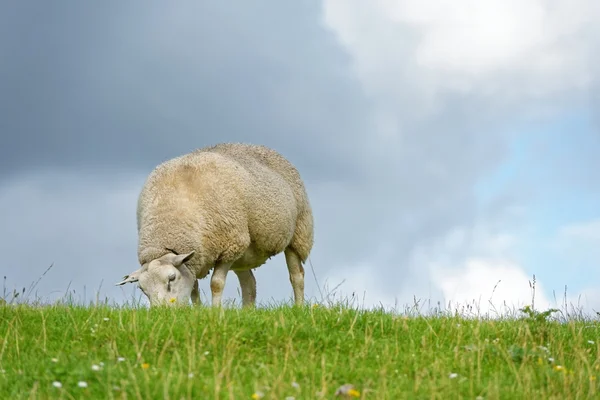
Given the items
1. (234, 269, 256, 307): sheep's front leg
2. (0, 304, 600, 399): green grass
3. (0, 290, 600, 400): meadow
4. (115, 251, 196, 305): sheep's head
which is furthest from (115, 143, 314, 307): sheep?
(0, 304, 600, 399): green grass

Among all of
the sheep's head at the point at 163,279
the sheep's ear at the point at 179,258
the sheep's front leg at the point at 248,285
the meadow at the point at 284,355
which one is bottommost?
the meadow at the point at 284,355

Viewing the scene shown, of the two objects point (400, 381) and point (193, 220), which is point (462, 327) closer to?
point (400, 381)

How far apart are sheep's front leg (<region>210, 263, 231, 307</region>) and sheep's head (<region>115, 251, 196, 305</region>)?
800 mm

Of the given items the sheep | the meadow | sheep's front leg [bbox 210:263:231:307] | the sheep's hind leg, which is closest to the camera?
the meadow

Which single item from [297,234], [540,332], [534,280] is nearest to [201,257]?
[297,234]

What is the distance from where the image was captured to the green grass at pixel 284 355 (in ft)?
19.7

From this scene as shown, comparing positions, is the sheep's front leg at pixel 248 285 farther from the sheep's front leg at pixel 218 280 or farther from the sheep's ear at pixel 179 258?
the sheep's ear at pixel 179 258

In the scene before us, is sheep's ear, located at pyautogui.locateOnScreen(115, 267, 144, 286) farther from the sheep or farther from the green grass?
the green grass

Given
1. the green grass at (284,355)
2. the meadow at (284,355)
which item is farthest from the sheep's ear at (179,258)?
the green grass at (284,355)

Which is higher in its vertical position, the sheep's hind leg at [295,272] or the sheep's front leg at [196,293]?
the sheep's hind leg at [295,272]

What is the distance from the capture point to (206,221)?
42.9 ft

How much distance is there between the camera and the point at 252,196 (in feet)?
44.8

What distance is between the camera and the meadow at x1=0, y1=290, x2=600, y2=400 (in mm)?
5977

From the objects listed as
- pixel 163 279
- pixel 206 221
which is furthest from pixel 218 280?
pixel 163 279
